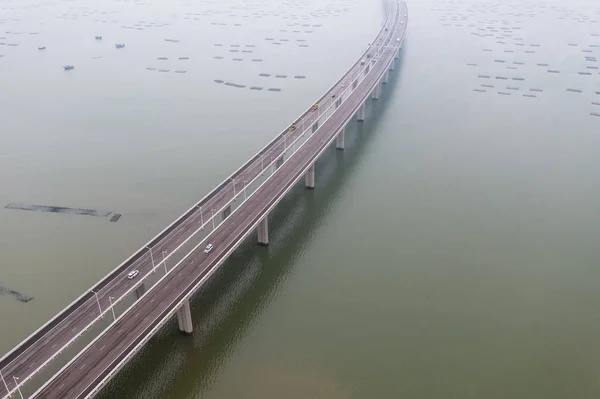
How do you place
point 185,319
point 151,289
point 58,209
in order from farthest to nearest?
point 58,209
point 185,319
point 151,289

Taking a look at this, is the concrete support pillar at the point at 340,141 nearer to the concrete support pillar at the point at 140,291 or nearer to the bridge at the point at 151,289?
the bridge at the point at 151,289

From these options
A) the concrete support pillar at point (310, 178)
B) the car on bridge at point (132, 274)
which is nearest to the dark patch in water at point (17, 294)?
the car on bridge at point (132, 274)

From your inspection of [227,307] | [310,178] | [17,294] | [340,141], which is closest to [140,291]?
[227,307]

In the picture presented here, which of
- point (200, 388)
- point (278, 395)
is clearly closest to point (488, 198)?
point (278, 395)

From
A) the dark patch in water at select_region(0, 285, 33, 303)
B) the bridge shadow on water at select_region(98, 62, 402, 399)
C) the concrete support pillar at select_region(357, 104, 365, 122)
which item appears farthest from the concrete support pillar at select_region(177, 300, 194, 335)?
the concrete support pillar at select_region(357, 104, 365, 122)

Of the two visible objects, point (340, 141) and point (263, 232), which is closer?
point (263, 232)

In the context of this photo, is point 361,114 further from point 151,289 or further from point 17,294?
point 17,294
